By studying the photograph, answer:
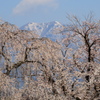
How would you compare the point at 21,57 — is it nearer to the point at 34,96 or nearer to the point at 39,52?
the point at 39,52

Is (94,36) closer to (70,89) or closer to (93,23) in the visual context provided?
(93,23)

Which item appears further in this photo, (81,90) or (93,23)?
(93,23)

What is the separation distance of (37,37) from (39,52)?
1081mm

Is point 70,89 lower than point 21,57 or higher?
lower

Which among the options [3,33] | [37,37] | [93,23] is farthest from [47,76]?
[93,23]

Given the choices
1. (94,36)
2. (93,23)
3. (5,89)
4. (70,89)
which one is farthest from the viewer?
(94,36)

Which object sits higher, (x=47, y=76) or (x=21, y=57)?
(x=21, y=57)

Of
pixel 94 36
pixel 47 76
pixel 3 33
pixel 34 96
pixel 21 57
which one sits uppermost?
pixel 94 36

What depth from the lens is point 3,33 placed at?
29.6 feet

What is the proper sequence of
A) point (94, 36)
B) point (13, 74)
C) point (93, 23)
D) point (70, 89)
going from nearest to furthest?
1. point (13, 74)
2. point (70, 89)
3. point (93, 23)
4. point (94, 36)

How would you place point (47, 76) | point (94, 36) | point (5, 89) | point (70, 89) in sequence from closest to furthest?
point (5, 89), point (47, 76), point (70, 89), point (94, 36)

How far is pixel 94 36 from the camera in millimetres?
14617

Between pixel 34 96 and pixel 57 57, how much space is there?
1835mm

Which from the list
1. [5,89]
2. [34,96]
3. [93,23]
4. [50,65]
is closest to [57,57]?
[50,65]
